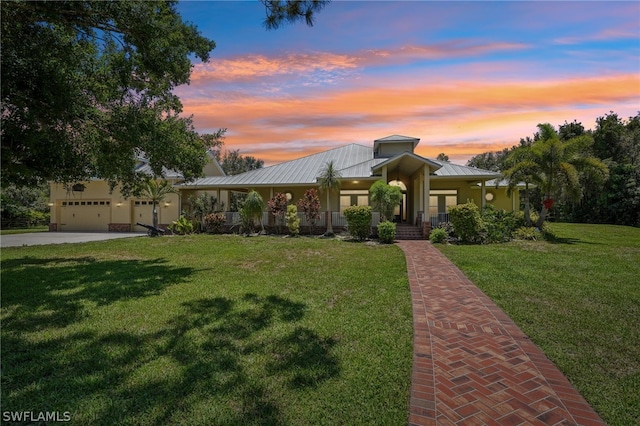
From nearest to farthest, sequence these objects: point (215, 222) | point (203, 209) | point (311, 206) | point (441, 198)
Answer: point (311, 206)
point (215, 222)
point (441, 198)
point (203, 209)

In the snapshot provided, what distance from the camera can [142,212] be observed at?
77.4ft

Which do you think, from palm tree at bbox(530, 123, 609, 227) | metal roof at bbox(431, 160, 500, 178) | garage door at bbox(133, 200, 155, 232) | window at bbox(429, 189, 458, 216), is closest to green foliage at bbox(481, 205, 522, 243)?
palm tree at bbox(530, 123, 609, 227)

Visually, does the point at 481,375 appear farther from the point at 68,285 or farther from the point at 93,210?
the point at 93,210

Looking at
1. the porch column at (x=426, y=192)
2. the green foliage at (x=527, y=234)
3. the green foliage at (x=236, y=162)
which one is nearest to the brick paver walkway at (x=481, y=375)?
the porch column at (x=426, y=192)

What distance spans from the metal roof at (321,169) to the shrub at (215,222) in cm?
203

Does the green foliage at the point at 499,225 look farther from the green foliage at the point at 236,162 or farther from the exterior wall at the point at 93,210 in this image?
the green foliage at the point at 236,162

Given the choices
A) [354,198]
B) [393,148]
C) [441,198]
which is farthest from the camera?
[393,148]

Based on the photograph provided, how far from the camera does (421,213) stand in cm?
1616

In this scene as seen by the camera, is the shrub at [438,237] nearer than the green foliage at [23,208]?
Yes

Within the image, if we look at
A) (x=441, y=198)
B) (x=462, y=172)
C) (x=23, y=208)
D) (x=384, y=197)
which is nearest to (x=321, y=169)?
(x=384, y=197)

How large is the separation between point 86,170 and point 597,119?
3825 centimetres

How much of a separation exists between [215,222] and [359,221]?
9128 millimetres

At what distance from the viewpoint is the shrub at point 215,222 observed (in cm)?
1894

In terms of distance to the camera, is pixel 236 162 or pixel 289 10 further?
pixel 236 162
